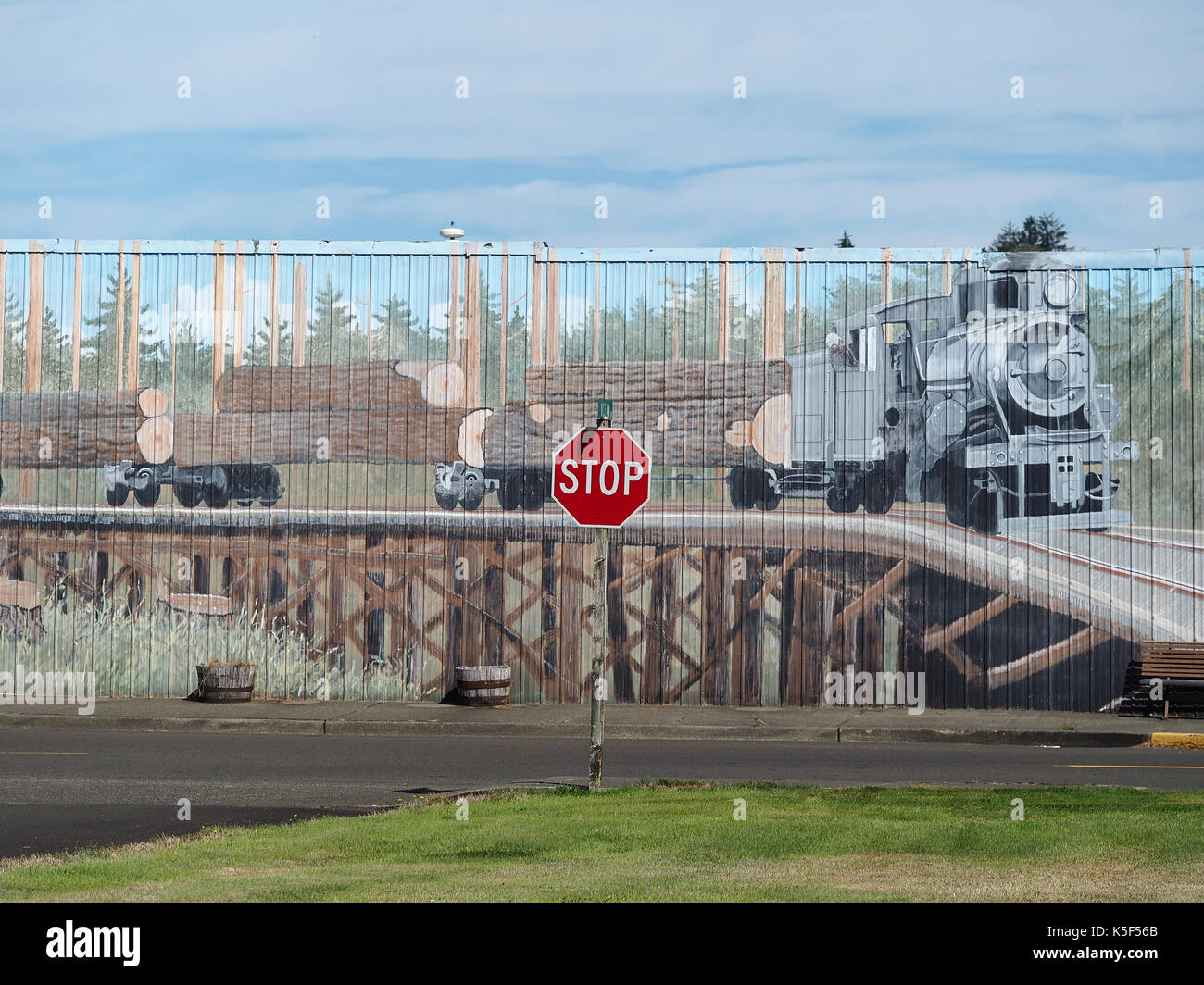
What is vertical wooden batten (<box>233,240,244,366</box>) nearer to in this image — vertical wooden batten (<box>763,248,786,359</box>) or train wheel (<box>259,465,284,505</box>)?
train wheel (<box>259,465,284,505</box>)

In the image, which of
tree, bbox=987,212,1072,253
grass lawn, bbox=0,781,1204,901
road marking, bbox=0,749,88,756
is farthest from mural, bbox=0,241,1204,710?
tree, bbox=987,212,1072,253

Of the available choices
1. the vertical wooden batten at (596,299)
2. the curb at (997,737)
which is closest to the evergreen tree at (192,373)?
the vertical wooden batten at (596,299)

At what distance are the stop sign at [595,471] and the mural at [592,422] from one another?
0.78 ft

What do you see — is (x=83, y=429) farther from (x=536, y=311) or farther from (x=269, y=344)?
(x=536, y=311)

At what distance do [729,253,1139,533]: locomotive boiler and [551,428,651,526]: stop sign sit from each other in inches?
48.4

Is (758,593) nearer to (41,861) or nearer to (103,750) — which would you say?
(103,750)

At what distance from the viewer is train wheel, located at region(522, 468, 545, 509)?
1886 cm

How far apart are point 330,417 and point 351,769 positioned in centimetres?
676

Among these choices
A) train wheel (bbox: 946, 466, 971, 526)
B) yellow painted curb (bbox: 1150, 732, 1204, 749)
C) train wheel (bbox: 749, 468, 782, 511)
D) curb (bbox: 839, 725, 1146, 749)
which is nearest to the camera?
yellow painted curb (bbox: 1150, 732, 1204, 749)

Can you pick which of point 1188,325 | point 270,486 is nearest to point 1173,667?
point 1188,325

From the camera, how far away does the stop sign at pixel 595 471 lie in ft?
60.1

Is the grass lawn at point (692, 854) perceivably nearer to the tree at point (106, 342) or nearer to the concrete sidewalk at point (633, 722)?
the concrete sidewalk at point (633, 722)

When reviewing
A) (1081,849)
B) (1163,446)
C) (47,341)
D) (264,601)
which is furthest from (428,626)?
(1081,849)

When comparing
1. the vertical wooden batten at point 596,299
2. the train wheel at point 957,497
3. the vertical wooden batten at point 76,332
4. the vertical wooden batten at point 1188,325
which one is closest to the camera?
the vertical wooden batten at point 1188,325
